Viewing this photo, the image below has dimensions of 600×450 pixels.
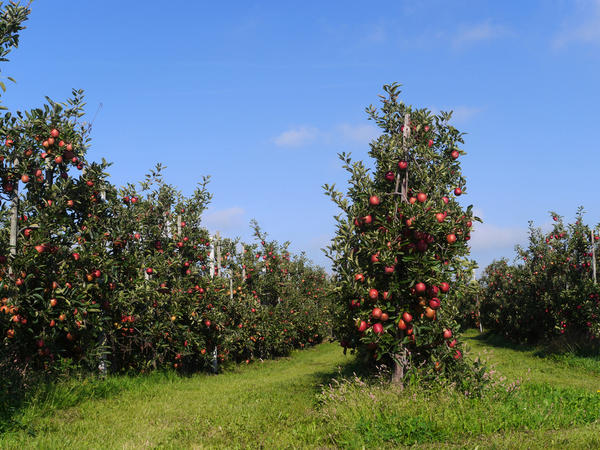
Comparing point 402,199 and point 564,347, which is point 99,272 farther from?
point 564,347

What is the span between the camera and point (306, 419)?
7.12 metres

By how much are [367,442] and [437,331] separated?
8.35 feet

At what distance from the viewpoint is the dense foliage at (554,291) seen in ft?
50.4

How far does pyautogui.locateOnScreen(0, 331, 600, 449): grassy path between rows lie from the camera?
5848 mm

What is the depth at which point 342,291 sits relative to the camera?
763 centimetres

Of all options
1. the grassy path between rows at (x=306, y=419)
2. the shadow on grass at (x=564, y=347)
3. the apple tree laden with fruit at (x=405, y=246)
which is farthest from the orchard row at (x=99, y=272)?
the shadow on grass at (x=564, y=347)

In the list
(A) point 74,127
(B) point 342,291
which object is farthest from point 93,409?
(A) point 74,127

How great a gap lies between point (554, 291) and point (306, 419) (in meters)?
14.3

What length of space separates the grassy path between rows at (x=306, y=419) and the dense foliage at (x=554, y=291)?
8546 millimetres

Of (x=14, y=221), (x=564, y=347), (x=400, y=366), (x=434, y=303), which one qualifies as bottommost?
(x=564, y=347)

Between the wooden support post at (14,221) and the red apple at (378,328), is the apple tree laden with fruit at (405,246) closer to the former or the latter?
the red apple at (378,328)

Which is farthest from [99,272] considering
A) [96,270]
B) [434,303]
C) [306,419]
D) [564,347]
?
[564,347]

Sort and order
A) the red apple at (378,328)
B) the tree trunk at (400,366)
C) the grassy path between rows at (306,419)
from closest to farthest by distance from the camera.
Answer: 1. the grassy path between rows at (306,419)
2. the red apple at (378,328)
3. the tree trunk at (400,366)

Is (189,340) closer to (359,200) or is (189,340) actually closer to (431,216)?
(359,200)
